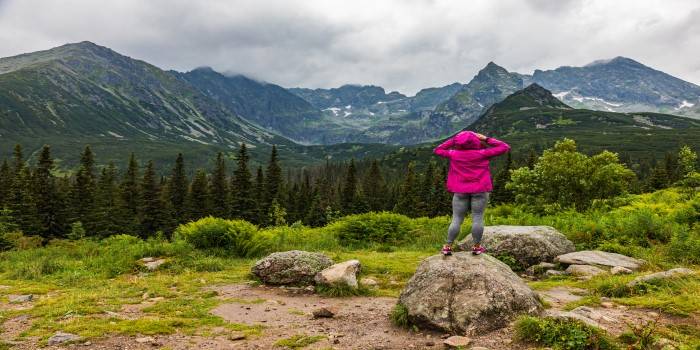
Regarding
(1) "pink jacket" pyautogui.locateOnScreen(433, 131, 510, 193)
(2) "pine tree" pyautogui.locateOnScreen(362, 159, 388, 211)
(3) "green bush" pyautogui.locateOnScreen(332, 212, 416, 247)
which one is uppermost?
(1) "pink jacket" pyautogui.locateOnScreen(433, 131, 510, 193)

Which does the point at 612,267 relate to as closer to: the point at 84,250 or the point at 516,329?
the point at 516,329

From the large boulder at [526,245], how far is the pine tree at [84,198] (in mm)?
55309

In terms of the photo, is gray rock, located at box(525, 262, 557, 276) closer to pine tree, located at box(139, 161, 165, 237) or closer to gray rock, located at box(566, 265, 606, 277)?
gray rock, located at box(566, 265, 606, 277)

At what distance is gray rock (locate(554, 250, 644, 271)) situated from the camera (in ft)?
37.4

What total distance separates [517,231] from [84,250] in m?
16.0

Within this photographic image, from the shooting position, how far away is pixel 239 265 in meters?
14.7

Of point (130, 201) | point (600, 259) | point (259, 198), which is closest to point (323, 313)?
point (600, 259)

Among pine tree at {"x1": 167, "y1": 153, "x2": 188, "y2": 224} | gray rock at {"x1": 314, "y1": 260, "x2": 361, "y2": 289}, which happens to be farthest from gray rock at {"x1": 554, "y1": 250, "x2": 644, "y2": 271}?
pine tree at {"x1": 167, "y1": 153, "x2": 188, "y2": 224}

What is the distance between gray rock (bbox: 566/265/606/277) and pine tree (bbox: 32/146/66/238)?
55.1 metres

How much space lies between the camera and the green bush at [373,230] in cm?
1905

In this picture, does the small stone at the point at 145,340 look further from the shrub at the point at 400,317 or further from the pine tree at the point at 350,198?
Answer: the pine tree at the point at 350,198

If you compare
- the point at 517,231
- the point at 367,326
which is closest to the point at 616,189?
the point at 517,231

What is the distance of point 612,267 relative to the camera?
37.2ft

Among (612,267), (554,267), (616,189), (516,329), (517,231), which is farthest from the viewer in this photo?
(616,189)
